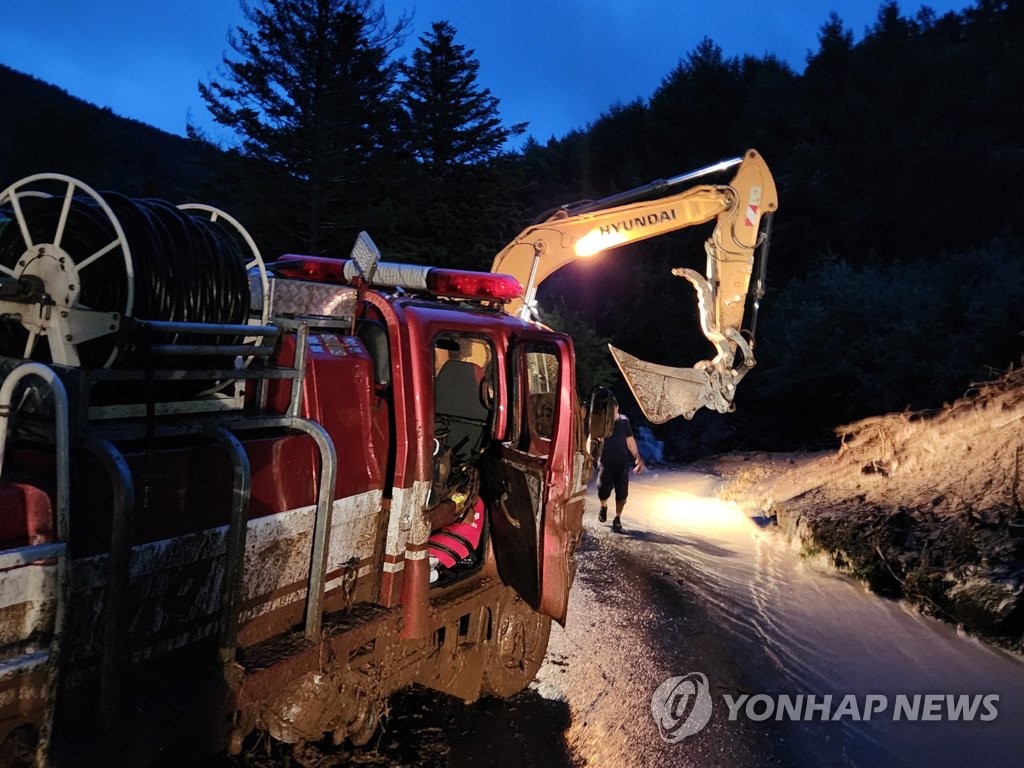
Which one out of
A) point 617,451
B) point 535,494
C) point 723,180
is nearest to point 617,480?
point 617,451

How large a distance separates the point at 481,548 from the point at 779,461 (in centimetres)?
1067

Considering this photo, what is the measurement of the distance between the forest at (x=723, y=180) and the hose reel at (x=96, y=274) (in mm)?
15381

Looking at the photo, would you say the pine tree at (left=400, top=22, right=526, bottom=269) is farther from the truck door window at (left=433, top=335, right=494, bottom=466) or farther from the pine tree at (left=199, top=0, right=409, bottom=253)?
the truck door window at (left=433, top=335, right=494, bottom=466)

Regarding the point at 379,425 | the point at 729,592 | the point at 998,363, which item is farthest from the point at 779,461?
the point at 379,425

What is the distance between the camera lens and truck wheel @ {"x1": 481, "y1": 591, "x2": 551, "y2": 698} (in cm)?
431

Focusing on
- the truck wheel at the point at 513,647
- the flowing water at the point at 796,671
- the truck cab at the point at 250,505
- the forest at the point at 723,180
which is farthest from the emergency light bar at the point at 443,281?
the forest at the point at 723,180

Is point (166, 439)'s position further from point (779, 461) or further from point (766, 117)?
point (766, 117)

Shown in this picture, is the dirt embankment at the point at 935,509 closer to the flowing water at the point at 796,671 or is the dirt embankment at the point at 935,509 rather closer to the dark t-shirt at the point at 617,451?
the flowing water at the point at 796,671

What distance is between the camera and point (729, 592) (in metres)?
6.79

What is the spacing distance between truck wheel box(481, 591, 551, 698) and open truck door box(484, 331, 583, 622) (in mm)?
385

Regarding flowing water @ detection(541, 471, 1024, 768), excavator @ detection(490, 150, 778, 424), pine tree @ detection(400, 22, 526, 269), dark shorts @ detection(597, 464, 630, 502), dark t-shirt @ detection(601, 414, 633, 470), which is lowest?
flowing water @ detection(541, 471, 1024, 768)

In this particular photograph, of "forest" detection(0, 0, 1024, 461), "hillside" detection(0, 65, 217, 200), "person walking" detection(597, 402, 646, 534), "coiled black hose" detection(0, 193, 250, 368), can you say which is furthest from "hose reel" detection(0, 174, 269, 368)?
"hillside" detection(0, 65, 217, 200)

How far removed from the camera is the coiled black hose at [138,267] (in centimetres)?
247

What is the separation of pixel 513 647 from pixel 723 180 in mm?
16911
